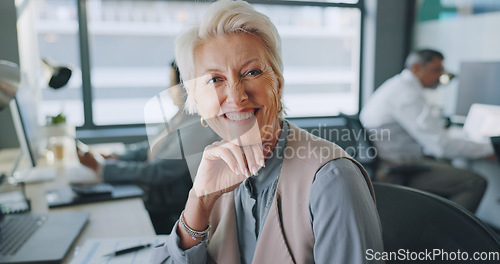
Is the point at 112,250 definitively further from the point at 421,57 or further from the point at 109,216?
the point at 421,57

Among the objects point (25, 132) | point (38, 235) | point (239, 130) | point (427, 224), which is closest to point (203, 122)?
point (239, 130)

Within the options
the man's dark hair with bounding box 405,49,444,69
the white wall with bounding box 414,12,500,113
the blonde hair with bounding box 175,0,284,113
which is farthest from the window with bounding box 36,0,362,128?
the white wall with bounding box 414,12,500,113

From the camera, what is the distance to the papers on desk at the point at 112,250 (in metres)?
0.75

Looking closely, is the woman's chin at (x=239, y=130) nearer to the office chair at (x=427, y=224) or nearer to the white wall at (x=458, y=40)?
the office chair at (x=427, y=224)

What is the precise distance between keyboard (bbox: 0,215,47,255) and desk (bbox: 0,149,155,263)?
0.37 feet

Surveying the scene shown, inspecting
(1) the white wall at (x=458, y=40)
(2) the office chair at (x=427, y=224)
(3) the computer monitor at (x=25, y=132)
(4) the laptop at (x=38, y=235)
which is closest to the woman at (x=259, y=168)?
(2) the office chair at (x=427, y=224)

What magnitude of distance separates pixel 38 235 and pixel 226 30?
2.32 ft

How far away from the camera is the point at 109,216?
3.42ft

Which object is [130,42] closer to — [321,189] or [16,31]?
[321,189]

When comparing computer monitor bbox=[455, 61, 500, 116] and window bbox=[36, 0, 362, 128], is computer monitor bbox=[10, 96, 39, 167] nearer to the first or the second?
window bbox=[36, 0, 362, 128]

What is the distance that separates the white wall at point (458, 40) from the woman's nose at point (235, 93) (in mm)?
1982

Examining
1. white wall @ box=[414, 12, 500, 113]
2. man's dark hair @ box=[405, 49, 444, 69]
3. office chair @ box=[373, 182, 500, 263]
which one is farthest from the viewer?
white wall @ box=[414, 12, 500, 113]

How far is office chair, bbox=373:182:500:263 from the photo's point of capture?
1.85 feet

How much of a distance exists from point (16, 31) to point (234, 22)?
81 cm
